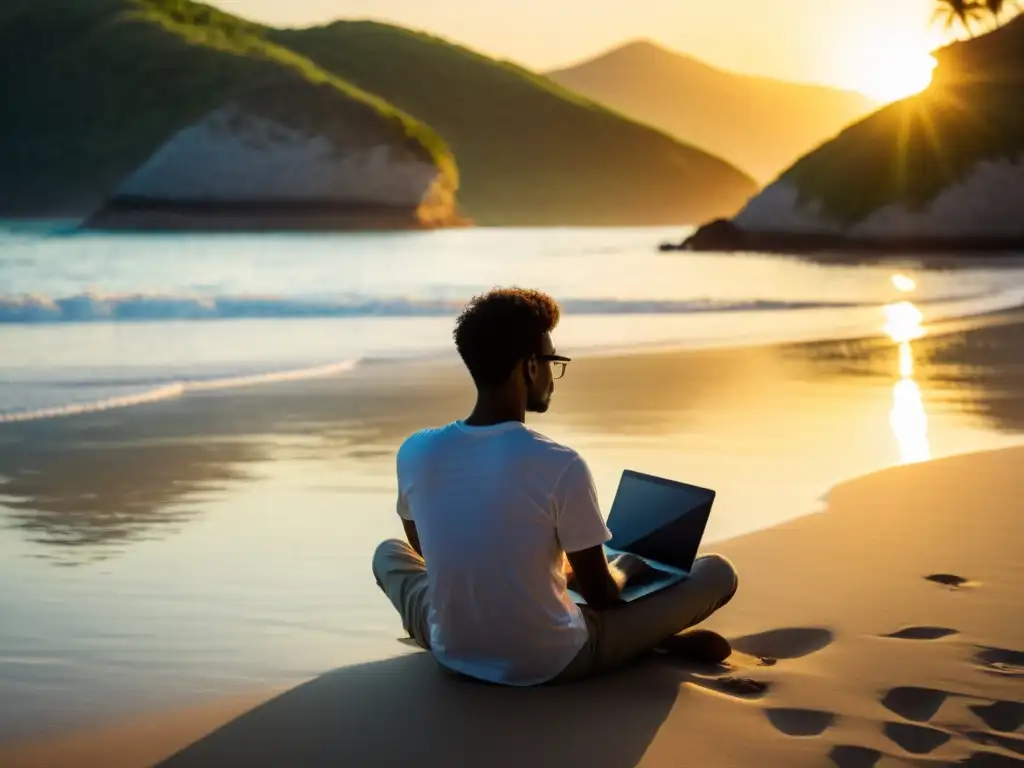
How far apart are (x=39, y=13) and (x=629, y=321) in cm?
16360

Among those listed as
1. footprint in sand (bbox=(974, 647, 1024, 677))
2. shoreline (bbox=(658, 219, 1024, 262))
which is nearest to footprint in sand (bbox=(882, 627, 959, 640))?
footprint in sand (bbox=(974, 647, 1024, 677))

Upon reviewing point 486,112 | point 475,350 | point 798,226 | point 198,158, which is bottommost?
point 475,350

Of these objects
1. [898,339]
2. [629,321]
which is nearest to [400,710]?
[898,339]

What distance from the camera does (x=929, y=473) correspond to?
7.25 m

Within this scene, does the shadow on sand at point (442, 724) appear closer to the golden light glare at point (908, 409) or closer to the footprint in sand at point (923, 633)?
the footprint in sand at point (923, 633)

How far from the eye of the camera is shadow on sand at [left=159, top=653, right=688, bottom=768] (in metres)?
3.49

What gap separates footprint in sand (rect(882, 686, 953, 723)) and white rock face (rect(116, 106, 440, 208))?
9559cm

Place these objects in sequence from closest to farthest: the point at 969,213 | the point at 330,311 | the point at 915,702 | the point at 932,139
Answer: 1. the point at 915,702
2. the point at 330,311
3. the point at 969,213
4. the point at 932,139

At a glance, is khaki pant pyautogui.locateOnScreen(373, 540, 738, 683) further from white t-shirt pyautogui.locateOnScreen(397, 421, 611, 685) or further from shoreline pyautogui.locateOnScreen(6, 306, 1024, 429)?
shoreline pyautogui.locateOnScreen(6, 306, 1024, 429)

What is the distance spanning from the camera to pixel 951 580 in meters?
5.04

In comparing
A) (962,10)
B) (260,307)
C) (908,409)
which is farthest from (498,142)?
(908,409)

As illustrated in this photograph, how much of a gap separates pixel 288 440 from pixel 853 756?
5746 mm

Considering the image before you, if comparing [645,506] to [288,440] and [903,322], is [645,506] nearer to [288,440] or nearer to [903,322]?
[288,440]

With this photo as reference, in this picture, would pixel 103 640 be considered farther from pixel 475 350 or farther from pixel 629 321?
pixel 629 321
